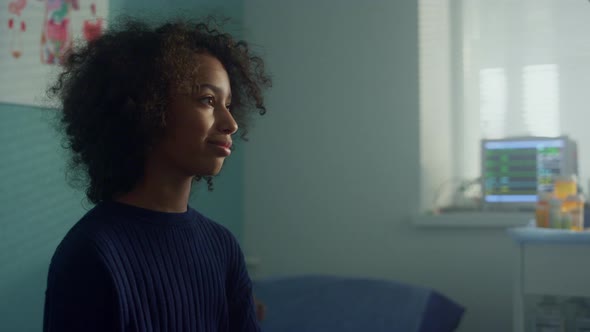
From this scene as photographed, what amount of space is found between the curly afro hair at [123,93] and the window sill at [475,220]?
163cm

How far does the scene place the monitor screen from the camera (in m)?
2.31

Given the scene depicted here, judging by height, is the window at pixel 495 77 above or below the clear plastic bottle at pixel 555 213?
above

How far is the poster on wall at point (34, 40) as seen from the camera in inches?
65.1

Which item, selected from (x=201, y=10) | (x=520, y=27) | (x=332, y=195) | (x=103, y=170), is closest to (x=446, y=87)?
(x=520, y=27)

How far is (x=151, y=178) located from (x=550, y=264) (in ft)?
3.92

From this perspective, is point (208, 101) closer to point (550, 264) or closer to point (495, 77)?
point (550, 264)

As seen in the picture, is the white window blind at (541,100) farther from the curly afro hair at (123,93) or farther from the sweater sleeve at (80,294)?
the sweater sleeve at (80,294)

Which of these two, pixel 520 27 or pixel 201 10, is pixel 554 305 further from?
pixel 201 10

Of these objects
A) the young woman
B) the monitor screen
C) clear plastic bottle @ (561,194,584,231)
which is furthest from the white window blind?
the young woman

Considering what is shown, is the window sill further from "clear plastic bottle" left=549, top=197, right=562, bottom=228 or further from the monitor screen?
"clear plastic bottle" left=549, top=197, right=562, bottom=228

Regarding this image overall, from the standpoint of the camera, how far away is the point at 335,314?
192 centimetres

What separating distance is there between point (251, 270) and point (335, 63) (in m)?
1.00

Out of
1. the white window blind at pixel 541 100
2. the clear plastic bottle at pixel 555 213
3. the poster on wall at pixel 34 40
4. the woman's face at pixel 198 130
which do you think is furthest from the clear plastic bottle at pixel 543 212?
the poster on wall at pixel 34 40

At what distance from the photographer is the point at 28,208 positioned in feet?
5.61
